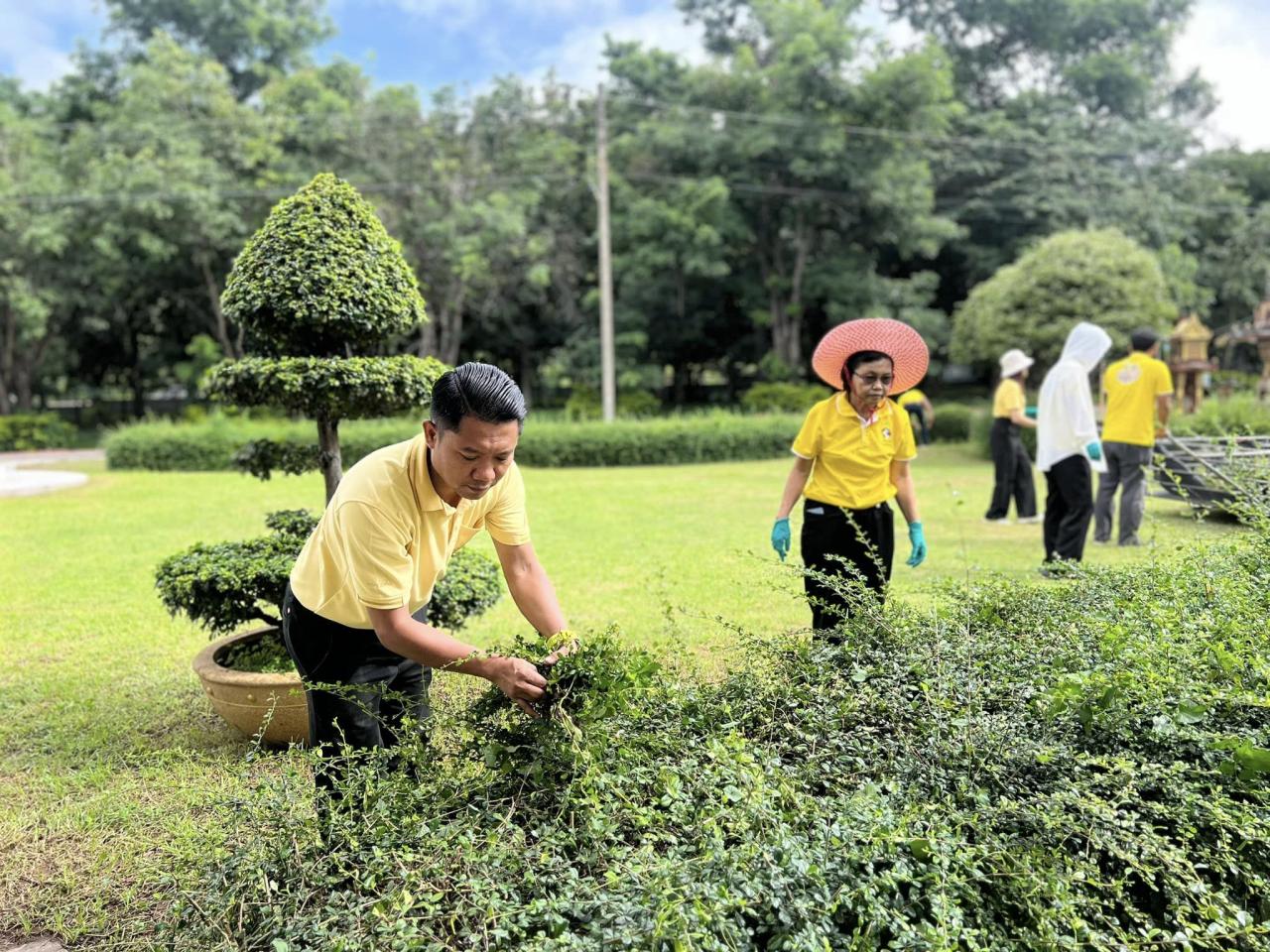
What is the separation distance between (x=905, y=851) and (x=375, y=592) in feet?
4.28

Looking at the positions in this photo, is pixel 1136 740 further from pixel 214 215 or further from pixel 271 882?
pixel 214 215

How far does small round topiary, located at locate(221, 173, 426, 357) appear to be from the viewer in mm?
3729

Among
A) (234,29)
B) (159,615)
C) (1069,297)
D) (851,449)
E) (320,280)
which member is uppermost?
(234,29)

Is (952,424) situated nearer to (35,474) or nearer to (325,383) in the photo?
(35,474)

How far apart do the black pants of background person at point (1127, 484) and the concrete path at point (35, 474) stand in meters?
13.0

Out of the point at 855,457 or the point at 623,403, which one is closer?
the point at 855,457

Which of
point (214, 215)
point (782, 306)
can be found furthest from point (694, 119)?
point (214, 215)

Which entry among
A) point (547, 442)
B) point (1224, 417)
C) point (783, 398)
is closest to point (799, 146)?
point (783, 398)

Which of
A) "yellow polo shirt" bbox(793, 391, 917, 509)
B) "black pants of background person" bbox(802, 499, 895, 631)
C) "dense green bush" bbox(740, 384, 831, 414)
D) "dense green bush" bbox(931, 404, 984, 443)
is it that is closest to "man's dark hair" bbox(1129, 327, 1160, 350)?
"yellow polo shirt" bbox(793, 391, 917, 509)

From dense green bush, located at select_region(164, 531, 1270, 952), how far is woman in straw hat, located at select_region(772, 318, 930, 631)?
1.31 meters

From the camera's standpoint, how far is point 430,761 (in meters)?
2.13

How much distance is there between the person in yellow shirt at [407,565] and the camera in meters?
2.06

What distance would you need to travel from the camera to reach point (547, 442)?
1531 cm

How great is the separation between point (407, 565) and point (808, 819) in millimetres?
1094
